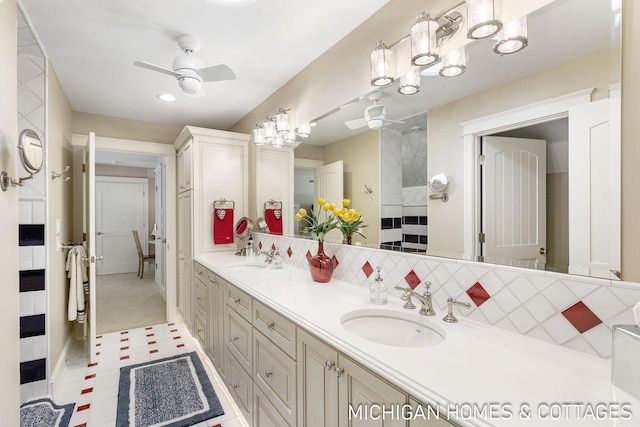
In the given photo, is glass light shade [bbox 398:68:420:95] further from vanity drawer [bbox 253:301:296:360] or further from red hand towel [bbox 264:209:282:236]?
red hand towel [bbox 264:209:282:236]

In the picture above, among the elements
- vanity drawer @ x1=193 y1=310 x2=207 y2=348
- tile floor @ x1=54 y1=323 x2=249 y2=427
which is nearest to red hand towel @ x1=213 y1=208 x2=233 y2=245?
vanity drawer @ x1=193 y1=310 x2=207 y2=348

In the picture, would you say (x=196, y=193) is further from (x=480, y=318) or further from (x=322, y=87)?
(x=480, y=318)

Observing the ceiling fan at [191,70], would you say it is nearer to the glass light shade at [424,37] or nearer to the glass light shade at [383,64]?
the glass light shade at [383,64]

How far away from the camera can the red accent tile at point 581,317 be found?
912mm

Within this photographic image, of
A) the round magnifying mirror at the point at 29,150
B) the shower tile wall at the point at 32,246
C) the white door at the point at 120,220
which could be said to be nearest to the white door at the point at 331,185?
the round magnifying mirror at the point at 29,150

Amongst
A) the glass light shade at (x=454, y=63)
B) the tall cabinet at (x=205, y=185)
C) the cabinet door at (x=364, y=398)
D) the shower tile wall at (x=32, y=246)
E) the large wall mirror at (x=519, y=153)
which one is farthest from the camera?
the tall cabinet at (x=205, y=185)

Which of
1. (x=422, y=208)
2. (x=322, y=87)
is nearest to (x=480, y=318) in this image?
(x=422, y=208)

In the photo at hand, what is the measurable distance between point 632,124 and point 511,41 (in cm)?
48

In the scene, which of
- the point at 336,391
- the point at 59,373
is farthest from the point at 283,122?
the point at 59,373

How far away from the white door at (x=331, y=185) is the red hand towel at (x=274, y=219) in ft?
2.26

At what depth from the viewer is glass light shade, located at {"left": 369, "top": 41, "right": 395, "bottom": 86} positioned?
4.99 ft

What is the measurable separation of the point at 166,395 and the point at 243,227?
1563mm

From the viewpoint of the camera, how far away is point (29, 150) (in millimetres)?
1366

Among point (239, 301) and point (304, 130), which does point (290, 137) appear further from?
point (239, 301)
